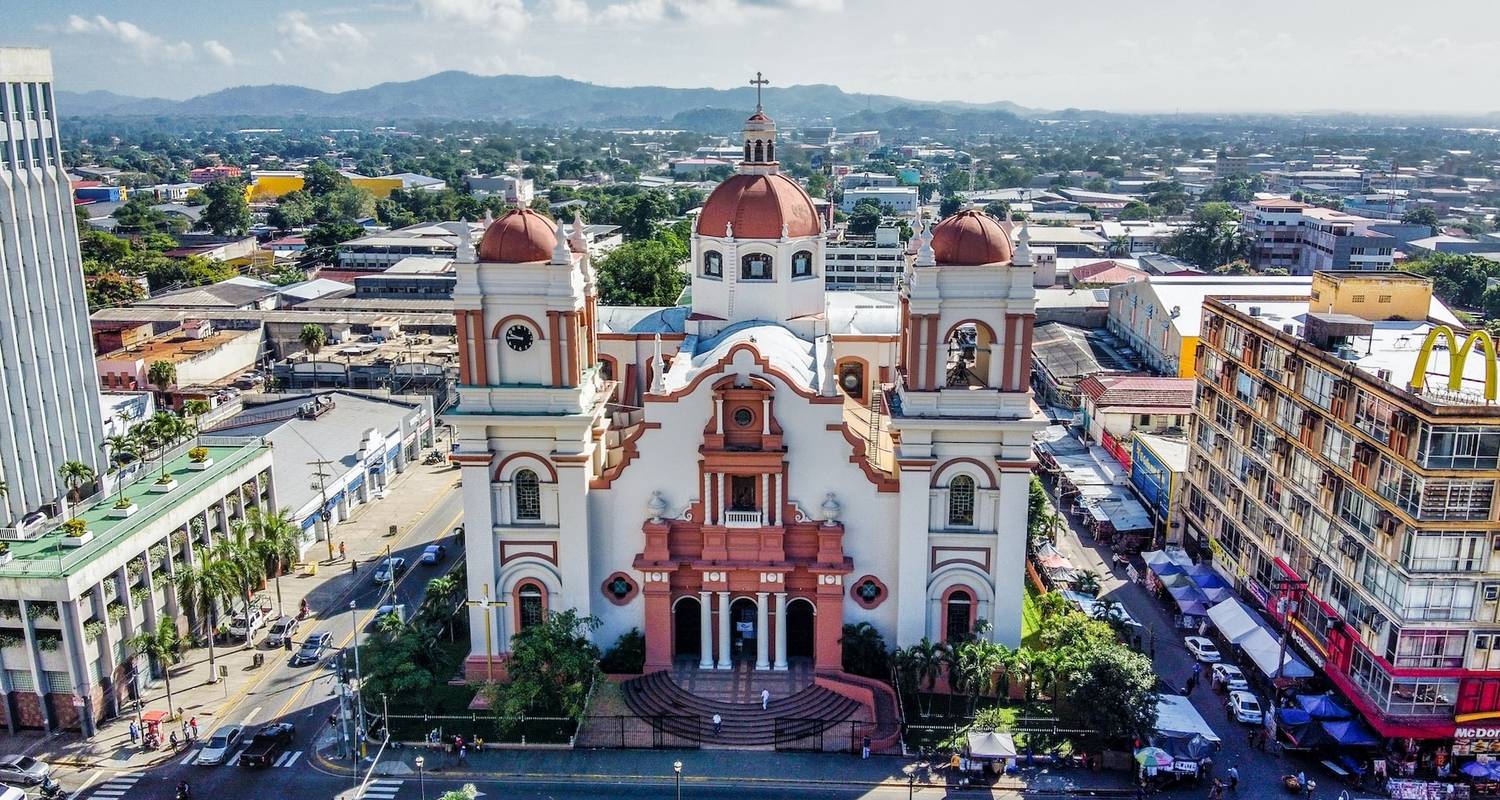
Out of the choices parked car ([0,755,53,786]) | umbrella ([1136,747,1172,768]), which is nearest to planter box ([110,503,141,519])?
parked car ([0,755,53,786])

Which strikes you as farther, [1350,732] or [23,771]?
[1350,732]

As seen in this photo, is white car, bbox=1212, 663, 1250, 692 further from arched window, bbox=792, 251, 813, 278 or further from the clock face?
the clock face

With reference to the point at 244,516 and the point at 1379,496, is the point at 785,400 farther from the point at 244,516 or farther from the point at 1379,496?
the point at 244,516

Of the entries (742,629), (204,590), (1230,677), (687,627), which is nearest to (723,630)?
(742,629)

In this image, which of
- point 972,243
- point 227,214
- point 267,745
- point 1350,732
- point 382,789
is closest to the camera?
point 382,789

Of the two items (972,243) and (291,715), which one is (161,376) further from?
(972,243)

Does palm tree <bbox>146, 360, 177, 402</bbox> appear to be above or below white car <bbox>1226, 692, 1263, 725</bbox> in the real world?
above
